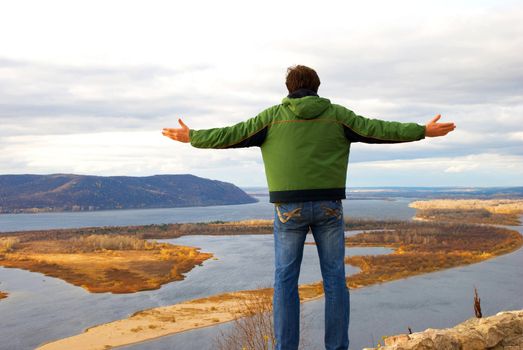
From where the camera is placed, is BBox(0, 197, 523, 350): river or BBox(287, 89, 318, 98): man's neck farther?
BBox(0, 197, 523, 350): river

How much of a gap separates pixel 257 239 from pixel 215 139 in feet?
186

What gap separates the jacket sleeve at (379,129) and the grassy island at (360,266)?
18235mm

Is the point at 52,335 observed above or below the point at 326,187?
below

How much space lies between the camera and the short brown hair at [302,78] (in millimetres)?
4566

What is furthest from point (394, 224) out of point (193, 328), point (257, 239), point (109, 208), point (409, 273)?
point (109, 208)

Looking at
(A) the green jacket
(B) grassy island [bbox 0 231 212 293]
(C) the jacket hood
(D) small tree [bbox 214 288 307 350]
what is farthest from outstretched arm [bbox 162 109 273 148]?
(B) grassy island [bbox 0 231 212 293]

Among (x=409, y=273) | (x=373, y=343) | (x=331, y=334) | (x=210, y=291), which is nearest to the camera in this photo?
(x=331, y=334)

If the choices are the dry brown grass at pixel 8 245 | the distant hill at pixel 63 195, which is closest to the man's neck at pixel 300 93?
the dry brown grass at pixel 8 245

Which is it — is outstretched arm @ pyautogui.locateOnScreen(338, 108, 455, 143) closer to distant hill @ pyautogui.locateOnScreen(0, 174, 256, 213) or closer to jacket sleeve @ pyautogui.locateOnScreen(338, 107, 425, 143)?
jacket sleeve @ pyautogui.locateOnScreen(338, 107, 425, 143)

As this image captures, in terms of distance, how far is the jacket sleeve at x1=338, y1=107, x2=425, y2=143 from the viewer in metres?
4.48

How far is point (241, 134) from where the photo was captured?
4.59 m

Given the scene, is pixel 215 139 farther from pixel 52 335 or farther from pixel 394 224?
pixel 394 224

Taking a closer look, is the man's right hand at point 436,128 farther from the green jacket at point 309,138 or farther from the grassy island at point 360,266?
the grassy island at point 360,266

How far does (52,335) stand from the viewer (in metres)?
22.5
